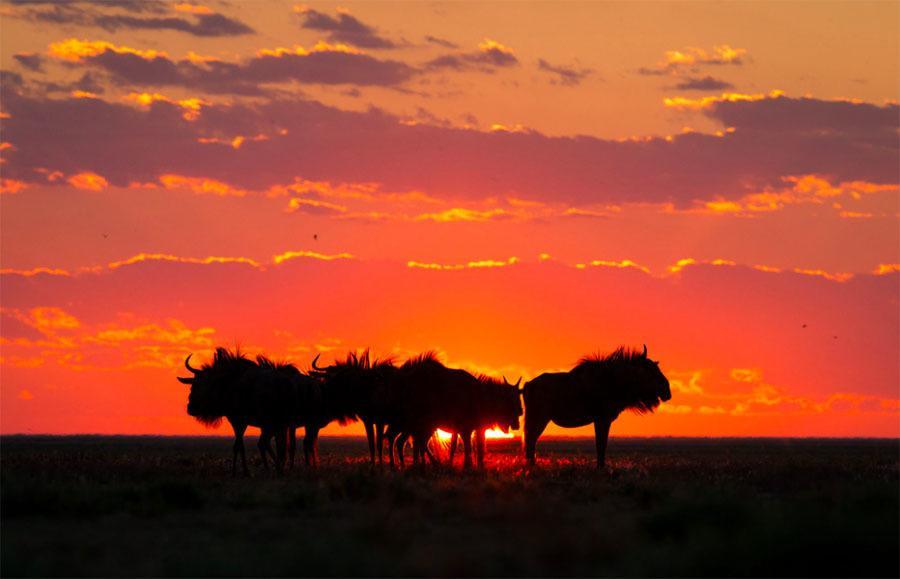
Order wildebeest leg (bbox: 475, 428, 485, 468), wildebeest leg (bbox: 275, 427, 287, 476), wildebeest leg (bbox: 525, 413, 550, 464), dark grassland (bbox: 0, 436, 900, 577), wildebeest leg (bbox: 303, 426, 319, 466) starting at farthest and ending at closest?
wildebeest leg (bbox: 525, 413, 550, 464) → wildebeest leg (bbox: 303, 426, 319, 466) → wildebeest leg (bbox: 475, 428, 485, 468) → wildebeest leg (bbox: 275, 427, 287, 476) → dark grassland (bbox: 0, 436, 900, 577)

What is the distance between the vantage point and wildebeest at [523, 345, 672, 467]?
34.0 metres

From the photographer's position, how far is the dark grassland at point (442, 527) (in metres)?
14.8

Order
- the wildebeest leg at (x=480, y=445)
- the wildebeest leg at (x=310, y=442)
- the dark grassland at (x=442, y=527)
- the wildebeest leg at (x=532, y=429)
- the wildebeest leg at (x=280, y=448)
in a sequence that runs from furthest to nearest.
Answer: the wildebeest leg at (x=532, y=429) < the wildebeest leg at (x=310, y=442) < the wildebeest leg at (x=480, y=445) < the wildebeest leg at (x=280, y=448) < the dark grassland at (x=442, y=527)

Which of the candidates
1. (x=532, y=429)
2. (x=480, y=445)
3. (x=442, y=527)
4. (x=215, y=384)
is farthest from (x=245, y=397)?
(x=442, y=527)

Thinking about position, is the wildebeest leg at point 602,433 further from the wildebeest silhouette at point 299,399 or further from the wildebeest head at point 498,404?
the wildebeest silhouette at point 299,399

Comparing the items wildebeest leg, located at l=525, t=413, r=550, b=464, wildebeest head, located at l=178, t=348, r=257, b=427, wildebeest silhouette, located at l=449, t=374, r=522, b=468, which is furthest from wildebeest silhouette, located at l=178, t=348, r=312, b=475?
wildebeest leg, located at l=525, t=413, r=550, b=464

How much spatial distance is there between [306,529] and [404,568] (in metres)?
4.16

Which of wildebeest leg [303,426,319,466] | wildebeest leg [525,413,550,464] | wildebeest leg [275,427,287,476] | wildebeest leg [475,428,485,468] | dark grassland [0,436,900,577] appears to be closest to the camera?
dark grassland [0,436,900,577]

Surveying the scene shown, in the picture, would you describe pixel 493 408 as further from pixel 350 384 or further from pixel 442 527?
pixel 442 527

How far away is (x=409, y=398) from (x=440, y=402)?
0.72 m

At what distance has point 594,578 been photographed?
14414mm

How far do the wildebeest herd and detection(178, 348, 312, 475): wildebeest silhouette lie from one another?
23mm

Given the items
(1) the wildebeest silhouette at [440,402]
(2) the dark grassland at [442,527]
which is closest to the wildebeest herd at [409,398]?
(1) the wildebeest silhouette at [440,402]

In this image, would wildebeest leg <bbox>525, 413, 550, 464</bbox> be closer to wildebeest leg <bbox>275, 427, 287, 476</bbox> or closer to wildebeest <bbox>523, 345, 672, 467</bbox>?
wildebeest <bbox>523, 345, 672, 467</bbox>
